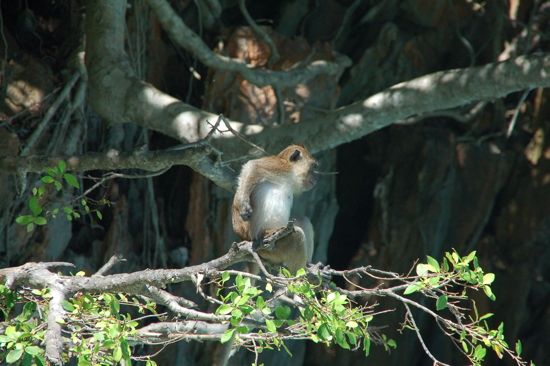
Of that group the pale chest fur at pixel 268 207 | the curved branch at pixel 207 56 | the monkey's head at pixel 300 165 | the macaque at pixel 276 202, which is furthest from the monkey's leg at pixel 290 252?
the curved branch at pixel 207 56

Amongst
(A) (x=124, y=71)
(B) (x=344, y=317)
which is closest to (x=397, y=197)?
(A) (x=124, y=71)

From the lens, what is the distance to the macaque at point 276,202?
3.21 metres

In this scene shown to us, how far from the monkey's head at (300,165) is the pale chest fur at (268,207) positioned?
7.8 inches

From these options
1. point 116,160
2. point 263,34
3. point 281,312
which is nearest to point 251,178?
point 116,160

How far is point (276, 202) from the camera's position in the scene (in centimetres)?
343

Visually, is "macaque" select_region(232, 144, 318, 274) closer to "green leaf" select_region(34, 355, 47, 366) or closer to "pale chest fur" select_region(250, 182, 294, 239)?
"pale chest fur" select_region(250, 182, 294, 239)

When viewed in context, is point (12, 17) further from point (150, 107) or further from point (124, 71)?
point (150, 107)

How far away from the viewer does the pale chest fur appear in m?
3.34

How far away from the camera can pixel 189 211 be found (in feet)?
18.3

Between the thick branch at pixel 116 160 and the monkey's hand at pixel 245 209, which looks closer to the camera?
the thick branch at pixel 116 160

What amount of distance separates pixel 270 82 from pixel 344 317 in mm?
2895

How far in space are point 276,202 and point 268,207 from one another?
0.08 meters

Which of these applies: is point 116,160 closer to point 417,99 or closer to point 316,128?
point 316,128

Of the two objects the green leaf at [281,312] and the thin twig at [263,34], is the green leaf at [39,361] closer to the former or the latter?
the green leaf at [281,312]
